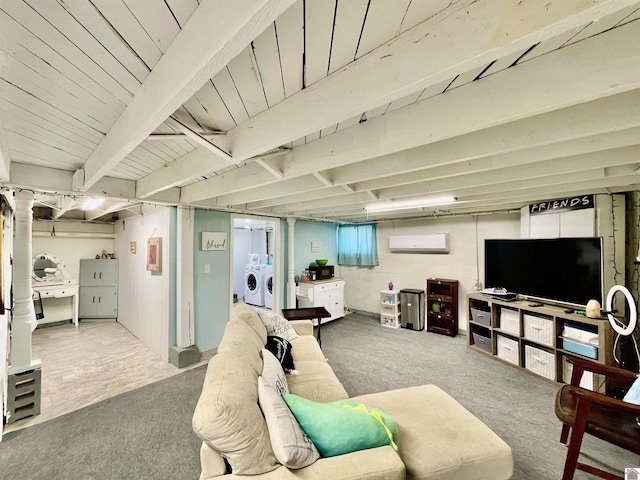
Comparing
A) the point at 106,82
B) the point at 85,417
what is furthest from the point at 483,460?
the point at 85,417

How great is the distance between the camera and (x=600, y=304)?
2715 millimetres

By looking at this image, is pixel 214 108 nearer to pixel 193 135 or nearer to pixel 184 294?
pixel 193 135

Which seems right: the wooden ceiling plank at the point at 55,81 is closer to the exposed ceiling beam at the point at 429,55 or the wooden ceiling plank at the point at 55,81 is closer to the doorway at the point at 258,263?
the exposed ceiling beam at the point at 429,55

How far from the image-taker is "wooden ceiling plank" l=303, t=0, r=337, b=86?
2.58ft

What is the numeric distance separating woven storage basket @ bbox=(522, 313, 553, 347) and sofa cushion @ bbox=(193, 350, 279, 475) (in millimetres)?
3378

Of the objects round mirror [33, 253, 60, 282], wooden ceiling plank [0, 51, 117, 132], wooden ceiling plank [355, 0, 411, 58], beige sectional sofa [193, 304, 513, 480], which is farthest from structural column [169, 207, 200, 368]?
round mirror [33, 253, 60, 282]

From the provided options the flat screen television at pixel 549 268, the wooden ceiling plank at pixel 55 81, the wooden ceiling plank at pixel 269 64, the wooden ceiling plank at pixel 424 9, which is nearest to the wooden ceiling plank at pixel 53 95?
the wooden ceiling plank at pixel 55 81

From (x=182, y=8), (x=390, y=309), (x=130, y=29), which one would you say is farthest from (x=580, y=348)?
(x=130, y=29)

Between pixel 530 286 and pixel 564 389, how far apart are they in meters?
1.66

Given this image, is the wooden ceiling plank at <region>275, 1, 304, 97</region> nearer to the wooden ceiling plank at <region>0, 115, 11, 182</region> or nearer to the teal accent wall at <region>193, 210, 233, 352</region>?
the wooden ceiling plank at <region>0, 115, 11, 182</region>

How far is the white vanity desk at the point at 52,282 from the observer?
4.65 m

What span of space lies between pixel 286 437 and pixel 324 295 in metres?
3.93

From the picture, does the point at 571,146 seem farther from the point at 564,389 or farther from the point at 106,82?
the point at 106,82

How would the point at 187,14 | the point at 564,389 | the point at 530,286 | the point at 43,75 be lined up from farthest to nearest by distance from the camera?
the point at 530,286 → the point at 564,389 → the point at 43,75 → the point at 187,14
